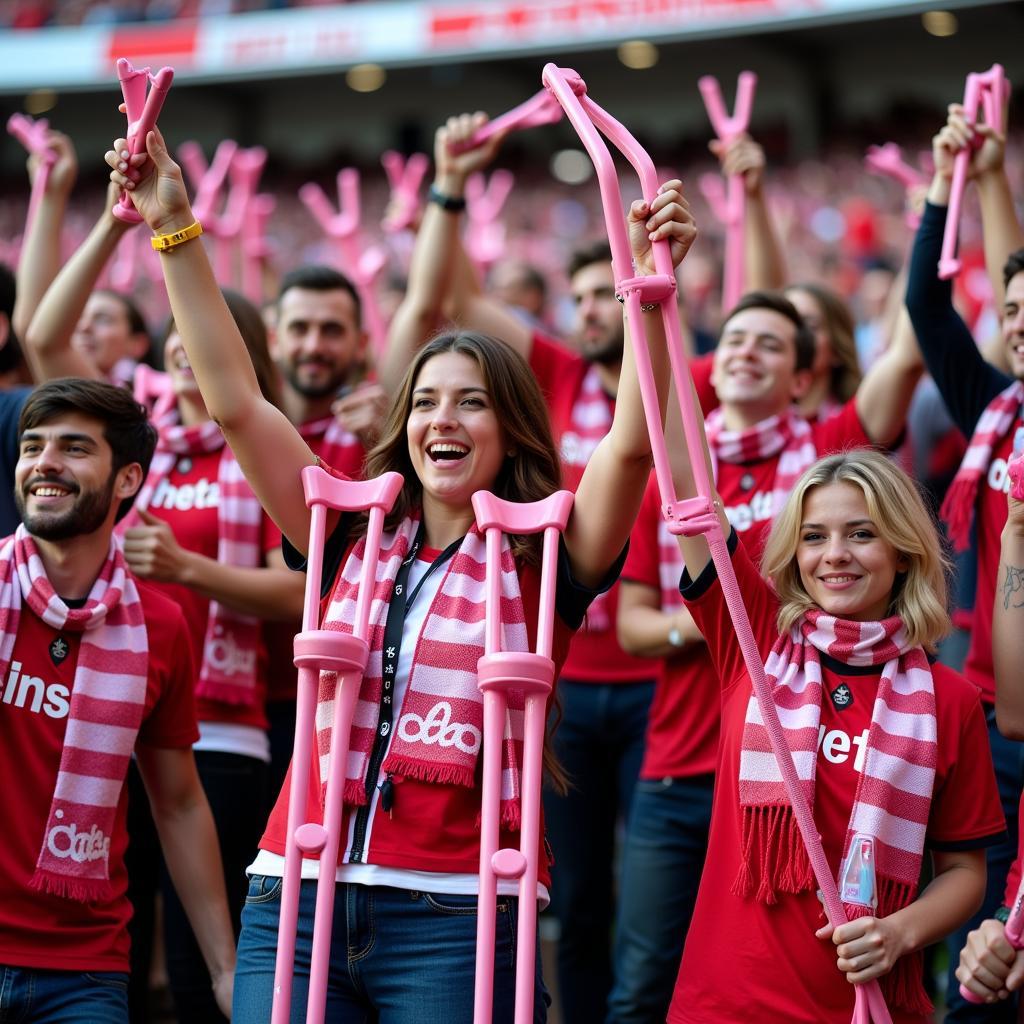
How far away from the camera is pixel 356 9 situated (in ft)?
59.4

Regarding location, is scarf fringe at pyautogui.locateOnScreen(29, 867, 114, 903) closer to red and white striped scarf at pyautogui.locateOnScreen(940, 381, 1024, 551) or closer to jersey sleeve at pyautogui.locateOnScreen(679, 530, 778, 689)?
jersey sleeve at pyautogui.locateOnScreen(679, 530, 778, 689)

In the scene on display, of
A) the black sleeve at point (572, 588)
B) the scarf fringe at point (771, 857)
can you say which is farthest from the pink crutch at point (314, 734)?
the scarf fringe at point (771, 857)

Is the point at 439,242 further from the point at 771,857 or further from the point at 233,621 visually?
the point at 771,857

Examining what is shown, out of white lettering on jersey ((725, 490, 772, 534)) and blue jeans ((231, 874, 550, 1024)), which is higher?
white lettering on jersey ((725, 490, 772, 534))

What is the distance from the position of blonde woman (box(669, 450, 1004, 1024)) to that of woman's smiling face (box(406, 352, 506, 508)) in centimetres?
38

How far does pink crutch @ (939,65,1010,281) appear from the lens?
3391 mm

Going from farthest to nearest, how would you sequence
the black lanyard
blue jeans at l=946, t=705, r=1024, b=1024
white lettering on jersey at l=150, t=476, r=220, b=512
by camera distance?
white lettering on jersey at l=150, t=476, r=220, b=512
blue jeans at l=946, t=705, r=1024, b=1024
the black lanyard

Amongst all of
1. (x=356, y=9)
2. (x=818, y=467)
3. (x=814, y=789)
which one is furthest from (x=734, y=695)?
(x=356, y=9)

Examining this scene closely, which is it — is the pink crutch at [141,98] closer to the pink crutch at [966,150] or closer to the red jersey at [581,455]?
the red jersey at [581,455]

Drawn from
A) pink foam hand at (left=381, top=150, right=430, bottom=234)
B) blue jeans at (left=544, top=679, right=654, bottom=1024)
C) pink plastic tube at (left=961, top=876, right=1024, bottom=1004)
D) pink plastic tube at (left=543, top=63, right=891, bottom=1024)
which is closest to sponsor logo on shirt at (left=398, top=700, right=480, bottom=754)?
pink plastic tube at (left=543, top=63, right=891, bottom=1024)

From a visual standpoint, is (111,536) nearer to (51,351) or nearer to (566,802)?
(51,351)

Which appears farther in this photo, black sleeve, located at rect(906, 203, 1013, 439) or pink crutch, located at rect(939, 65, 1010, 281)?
black sleeve, located at rect(906, 203, 1013, 439)

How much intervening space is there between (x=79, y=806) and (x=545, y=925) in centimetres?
284

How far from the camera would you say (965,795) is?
262cm
